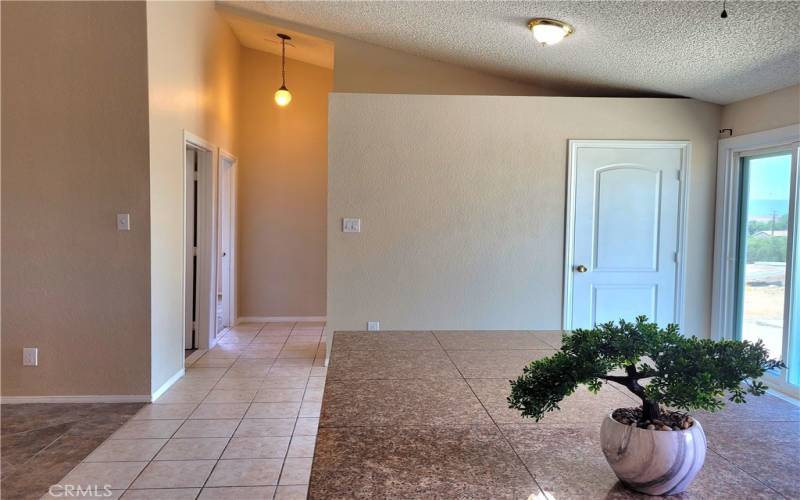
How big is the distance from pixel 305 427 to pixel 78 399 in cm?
166

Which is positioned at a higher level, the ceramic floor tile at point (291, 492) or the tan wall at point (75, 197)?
the tan wall at point (75, 197)

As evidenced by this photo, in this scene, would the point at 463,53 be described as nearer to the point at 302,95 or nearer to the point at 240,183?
the point at 302,95

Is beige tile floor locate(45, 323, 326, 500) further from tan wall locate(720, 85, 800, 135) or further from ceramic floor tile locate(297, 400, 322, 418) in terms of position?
tan wall locate(720, 85, 800, 135)

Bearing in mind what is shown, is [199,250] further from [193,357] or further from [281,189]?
[281,189]

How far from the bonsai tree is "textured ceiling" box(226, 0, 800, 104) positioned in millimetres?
2622

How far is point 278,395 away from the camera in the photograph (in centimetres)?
387

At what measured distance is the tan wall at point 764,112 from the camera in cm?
368

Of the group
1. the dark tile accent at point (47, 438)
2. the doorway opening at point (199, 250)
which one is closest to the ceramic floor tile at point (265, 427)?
the dark tile accent at point (47, 438)

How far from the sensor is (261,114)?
634 cm

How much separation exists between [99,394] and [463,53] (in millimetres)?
3899

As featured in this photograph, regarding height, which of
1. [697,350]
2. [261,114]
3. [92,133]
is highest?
[261,114]

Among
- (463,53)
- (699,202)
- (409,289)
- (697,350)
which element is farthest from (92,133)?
(699,202)

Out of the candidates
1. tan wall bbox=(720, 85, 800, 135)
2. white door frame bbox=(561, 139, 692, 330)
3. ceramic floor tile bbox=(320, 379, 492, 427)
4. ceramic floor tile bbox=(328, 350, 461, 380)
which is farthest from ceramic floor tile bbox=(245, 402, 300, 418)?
tan wall bbox=(720, 85, 800, 135)

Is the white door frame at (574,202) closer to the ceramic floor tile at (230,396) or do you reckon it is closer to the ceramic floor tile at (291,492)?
the ceramic floor tile at (230,396)
